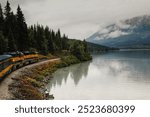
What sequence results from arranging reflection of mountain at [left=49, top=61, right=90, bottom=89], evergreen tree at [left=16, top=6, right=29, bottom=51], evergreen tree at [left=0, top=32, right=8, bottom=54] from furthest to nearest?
evergreen tree at [left=0, top=32, right=8, bottom=54] → evergreen tree at [left=16, top=6, right=29, bottom=51] → reflection of mountain at [left=49, top=61, right=90, bottom=89]

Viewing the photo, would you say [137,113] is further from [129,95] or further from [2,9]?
[2,9]

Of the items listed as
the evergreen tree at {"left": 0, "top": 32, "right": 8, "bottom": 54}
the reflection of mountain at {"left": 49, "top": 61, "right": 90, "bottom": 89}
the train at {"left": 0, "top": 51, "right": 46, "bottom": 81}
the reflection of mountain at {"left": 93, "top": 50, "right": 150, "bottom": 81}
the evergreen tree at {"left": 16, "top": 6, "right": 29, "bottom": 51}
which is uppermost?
the evergreen tree at {"left": 16, "top": 6, "right": 29, "bottom": 51}

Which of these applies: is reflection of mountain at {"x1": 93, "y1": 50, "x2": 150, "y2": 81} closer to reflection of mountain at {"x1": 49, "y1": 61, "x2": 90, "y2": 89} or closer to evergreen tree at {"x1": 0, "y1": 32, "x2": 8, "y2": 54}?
reflection of mountain at {"x1": 49, "y1": 61, "x2": 90, "y2": 89}

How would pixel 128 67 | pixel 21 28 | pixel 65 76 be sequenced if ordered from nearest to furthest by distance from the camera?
pixel 21 28 < pixel 65 76 < pixel 128 67

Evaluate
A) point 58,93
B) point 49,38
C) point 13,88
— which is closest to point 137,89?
point 58,93

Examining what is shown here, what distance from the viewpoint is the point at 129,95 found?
21.4 metres

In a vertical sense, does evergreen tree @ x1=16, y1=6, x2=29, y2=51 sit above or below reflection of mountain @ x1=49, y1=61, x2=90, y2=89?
above

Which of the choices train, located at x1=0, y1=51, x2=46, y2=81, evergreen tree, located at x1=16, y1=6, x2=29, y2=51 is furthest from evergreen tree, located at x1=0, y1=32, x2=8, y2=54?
train, located at x1=0, y1=51, x2=46, y2=81

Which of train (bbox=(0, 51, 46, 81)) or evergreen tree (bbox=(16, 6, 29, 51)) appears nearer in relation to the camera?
train (bbox=(0, 51, 46, 81))

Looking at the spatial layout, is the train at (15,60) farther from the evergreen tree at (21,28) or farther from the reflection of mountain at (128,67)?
the reflection of mountain at (128,67)

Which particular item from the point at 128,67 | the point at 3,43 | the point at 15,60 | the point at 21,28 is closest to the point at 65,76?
the point at 21,28

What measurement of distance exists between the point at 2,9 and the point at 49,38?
86.1 ft

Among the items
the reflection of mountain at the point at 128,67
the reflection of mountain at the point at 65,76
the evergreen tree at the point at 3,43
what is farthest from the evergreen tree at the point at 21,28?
the reflection of mountain at the point at 128,67

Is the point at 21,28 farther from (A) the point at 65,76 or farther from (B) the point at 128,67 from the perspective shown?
(B) the point at 128,67
